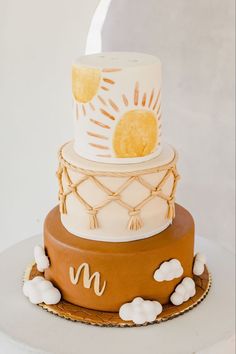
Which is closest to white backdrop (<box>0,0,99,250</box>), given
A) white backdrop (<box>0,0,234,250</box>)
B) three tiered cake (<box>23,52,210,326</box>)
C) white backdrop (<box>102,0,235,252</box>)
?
white backdrop (<box>0,0,234,250</box>)

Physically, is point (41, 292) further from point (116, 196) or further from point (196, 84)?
point (196, 84)

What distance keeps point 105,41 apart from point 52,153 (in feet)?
1.86

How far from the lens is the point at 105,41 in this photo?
117 inches

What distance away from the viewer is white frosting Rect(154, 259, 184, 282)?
1653mm

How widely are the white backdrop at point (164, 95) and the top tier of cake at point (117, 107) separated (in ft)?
3.92

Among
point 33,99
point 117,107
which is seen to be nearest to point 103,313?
point 117,107

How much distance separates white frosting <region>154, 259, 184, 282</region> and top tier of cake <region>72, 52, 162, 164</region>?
275mm

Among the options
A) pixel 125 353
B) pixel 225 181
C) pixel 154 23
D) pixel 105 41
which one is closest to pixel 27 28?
pixel 105 41

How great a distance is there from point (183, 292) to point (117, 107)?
522 mm

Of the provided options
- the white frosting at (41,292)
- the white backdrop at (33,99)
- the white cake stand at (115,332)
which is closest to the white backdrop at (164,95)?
the white backdrop at (33,99)

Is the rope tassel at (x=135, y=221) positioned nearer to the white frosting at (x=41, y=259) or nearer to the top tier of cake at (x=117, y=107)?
the top tier of cake at (x=117, y=107)

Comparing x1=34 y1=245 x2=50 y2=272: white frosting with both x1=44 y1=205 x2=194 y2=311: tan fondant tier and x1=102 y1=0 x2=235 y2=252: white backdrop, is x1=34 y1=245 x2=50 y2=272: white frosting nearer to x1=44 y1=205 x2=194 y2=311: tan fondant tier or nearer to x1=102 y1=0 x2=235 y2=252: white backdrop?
x1=44 y1=205 x2=194 y2=311: tan fondant tier

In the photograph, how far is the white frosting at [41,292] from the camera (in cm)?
170

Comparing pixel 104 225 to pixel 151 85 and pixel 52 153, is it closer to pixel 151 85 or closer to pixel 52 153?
pixel 151 85
